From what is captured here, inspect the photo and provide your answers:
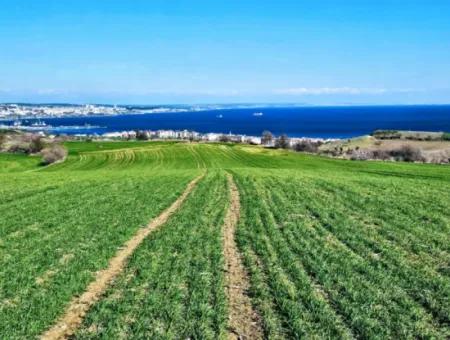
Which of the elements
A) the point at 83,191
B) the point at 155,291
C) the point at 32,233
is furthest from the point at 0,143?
the point at 155,291

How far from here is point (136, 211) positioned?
2025 centimetres

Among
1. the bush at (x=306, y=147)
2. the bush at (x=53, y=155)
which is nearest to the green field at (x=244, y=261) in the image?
the bush at (x=53, y=155)

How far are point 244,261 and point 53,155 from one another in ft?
266

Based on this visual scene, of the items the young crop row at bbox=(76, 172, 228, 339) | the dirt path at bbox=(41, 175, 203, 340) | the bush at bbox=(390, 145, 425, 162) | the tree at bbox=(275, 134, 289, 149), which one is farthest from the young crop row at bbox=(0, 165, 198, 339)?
the tree at bbox=(275, 134, 289, 149)

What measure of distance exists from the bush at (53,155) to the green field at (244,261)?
64549 mm

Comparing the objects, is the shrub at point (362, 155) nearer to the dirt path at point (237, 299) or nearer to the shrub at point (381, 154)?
the shrub at point (381, 154)

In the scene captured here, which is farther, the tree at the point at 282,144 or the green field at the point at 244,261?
the tree at the point at 282,144

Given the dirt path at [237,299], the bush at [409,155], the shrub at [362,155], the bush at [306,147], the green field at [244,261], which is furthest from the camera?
the bush at [306,147]

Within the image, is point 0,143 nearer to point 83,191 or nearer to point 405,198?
point 83,191

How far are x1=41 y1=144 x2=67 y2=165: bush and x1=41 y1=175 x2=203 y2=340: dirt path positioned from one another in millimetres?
74513

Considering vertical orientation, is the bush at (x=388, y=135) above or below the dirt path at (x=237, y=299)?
below

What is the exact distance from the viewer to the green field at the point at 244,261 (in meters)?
9.27

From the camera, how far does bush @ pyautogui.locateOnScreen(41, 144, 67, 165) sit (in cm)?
8581

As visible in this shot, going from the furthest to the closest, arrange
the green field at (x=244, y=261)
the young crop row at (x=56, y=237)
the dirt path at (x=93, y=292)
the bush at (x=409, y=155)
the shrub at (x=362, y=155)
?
the shrub at (x=362, y=155), the bush at (x=409, y=155), the young crop row at (x=56, y=237), the green field at (x=244, y=261), the dirt path at (x=93, y=292)
